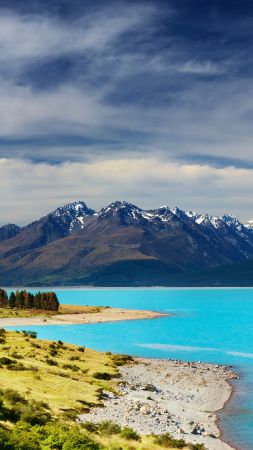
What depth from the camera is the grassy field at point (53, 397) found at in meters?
33.9

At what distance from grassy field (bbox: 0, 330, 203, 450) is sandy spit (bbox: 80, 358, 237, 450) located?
241cm

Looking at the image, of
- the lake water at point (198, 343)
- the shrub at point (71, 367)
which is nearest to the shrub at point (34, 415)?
the lake water at point (198, 343)

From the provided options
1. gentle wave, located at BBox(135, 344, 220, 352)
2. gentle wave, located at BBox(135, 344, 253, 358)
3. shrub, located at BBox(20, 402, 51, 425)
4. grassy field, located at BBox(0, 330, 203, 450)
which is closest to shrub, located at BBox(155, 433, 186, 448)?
grassy field, located at BBox(0, 330, 203, 450)

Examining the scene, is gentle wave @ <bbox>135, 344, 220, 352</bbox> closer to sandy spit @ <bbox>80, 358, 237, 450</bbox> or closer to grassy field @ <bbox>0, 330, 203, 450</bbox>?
sandy spit @ <bbox>80, 358, 237, 450</bbox>

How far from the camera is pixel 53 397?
50062mm

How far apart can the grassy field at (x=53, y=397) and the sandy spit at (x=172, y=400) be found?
2.41 meters

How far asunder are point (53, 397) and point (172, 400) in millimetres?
15631

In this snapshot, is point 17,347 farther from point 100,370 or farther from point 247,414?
point 247,414

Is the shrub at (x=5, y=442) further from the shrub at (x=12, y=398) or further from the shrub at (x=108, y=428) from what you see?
the shrub at (x=12, y=398)

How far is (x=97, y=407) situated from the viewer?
50375 mm

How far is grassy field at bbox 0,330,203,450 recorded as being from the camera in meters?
33.9

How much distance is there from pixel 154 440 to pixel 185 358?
202 feet

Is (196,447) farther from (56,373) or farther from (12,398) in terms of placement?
(56,373)

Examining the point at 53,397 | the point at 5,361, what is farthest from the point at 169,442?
the point at 5,361
